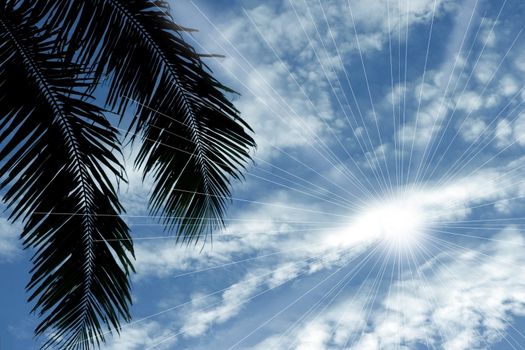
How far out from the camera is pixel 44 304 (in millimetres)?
3553

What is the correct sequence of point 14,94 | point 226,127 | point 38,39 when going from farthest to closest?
point 226,127 < point 38,39 < point 14,94

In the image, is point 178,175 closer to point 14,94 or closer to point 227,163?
point 227,163

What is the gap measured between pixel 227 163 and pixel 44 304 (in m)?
1.83

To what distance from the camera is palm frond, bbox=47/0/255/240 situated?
3771mm

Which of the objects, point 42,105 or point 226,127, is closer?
point 42,105

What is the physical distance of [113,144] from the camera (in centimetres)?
380

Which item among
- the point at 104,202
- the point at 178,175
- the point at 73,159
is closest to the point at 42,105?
the point at 73,159

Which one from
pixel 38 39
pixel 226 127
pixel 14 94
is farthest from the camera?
pixel 226 127

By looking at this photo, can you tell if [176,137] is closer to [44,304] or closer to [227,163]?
[227,163]

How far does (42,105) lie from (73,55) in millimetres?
485

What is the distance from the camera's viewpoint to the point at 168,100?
3.97m

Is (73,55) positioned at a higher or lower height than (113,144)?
higher

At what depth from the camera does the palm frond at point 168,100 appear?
12.4 ft

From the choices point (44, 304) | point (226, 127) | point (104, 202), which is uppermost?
point (226, 127)
